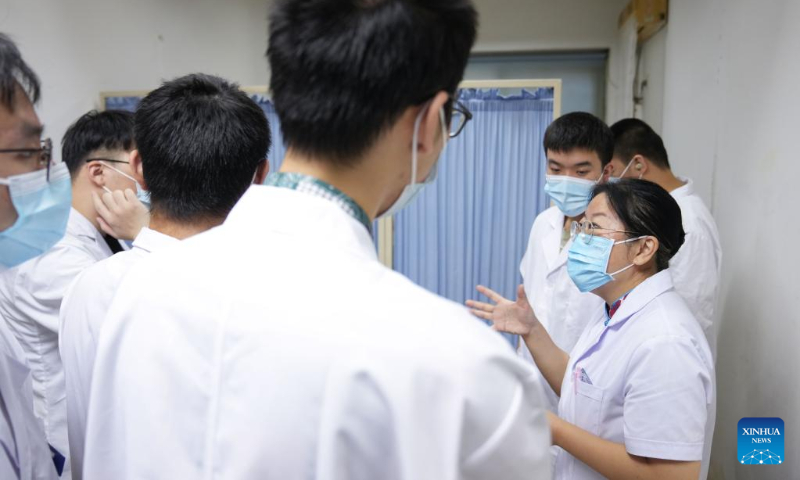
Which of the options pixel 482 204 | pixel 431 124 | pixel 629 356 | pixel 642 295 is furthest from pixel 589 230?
pixel 482 204

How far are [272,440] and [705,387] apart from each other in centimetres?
93

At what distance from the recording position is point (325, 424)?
1.60 feet

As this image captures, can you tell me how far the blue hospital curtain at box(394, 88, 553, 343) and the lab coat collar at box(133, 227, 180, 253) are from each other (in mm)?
1923

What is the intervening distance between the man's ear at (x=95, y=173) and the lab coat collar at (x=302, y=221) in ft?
3.59

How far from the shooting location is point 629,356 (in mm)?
1094

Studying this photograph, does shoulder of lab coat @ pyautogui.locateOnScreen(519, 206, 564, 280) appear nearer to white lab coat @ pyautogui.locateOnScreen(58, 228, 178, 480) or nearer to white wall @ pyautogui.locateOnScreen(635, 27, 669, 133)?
white wall @ pyautogui.locateOnScreen(635, 27, 669, 133)

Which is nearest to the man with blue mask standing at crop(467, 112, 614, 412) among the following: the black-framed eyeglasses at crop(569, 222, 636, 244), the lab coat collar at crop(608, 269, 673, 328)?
the black-framed eyeglasses at crop(569, 222, 636, 244)

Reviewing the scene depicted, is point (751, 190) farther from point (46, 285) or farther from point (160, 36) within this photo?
point (160, 36)

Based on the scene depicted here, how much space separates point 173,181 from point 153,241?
12cm

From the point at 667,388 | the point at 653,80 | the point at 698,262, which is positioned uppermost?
the point at 653,80

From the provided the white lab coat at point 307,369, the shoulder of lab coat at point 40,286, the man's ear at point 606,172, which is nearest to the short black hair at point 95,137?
the shoulder of lab coat at point 40,286

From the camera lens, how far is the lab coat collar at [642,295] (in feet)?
3.82

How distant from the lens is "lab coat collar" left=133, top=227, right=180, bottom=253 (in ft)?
3.22

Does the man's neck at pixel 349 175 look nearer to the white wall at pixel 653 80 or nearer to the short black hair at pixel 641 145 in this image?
the short black hair at pixel 641 145
